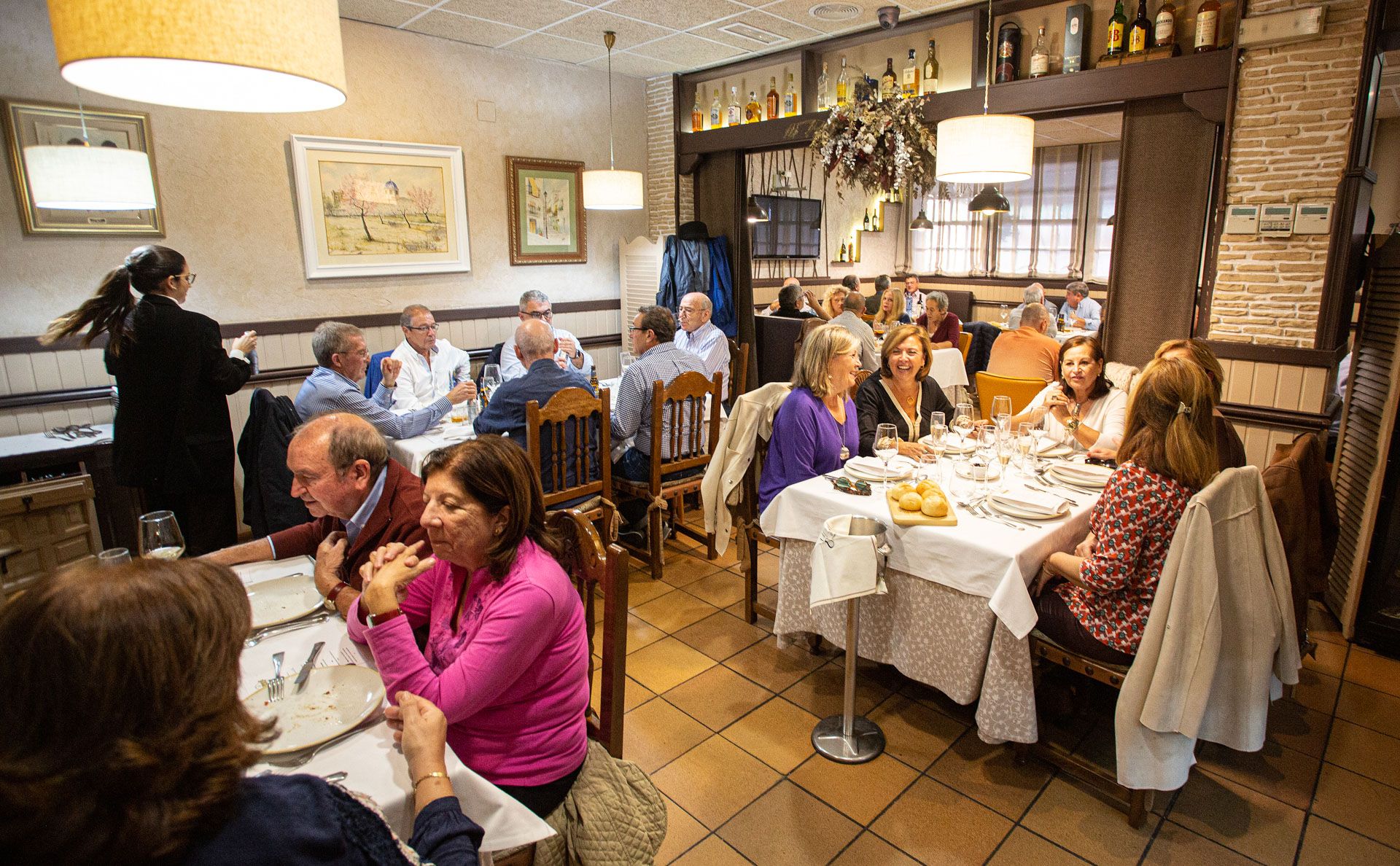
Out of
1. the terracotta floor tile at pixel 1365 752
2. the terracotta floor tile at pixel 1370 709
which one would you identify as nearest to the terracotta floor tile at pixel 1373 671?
the terracotta floor tile at pixel 1370 709

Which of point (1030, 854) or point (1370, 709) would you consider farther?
point (1370, 709)

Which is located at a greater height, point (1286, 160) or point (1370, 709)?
point (1286, 160)

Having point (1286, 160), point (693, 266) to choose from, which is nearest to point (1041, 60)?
point (1286, 160)

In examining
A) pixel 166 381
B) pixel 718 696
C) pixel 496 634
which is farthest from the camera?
pixel 166 381

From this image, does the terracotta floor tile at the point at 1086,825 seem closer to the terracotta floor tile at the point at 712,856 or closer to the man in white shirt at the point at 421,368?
the terracotta floor tile at the point at 712,856

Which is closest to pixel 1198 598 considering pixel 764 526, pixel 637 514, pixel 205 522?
pixel 764 526

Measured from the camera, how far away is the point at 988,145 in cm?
324

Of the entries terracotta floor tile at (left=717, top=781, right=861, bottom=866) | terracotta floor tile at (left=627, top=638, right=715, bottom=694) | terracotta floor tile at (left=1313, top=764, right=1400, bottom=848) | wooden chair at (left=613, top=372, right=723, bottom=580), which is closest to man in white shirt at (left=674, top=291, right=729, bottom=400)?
wooden chair at (left=613, top=372, right=723, bottom=580)

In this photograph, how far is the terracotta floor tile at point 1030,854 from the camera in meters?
2.06

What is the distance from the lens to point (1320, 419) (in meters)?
3.59

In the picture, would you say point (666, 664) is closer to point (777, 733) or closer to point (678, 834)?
point (777, 733)

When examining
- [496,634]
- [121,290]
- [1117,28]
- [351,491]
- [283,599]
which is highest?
[1117,28]

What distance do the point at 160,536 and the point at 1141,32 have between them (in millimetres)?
4915

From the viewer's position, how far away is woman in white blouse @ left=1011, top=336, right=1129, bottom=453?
125 inches
